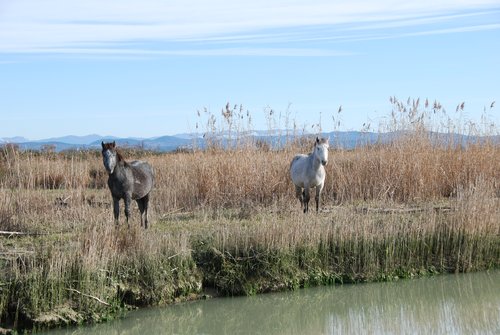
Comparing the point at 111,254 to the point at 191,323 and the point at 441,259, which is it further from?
the point at 441,259

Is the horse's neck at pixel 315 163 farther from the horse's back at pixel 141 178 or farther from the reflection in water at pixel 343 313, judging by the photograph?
the reflection in water at pixel 343 313

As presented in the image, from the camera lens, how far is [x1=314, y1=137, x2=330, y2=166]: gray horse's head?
12.8 meters

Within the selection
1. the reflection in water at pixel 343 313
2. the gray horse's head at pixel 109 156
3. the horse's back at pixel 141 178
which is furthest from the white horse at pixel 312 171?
the gray horse's head at pixel 109 156

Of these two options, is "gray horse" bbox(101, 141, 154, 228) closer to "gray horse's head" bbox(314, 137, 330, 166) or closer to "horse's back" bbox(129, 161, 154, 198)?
"horse's back" bbox(129, 161, 154, 198)

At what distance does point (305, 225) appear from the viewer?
10.2 meters

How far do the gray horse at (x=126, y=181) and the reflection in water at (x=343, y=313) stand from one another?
2443mm

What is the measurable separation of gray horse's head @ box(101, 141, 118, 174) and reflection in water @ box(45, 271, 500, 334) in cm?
287

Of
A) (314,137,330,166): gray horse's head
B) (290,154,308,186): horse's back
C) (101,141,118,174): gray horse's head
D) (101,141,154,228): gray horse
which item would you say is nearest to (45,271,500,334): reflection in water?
(101,141,154,228): gray horse

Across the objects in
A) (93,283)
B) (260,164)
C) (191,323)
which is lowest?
(191,323)

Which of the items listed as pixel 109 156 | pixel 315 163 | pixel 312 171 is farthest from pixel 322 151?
pixel 109 156

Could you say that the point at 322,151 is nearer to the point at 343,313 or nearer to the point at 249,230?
the point at 249,230

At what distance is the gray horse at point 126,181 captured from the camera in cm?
1113

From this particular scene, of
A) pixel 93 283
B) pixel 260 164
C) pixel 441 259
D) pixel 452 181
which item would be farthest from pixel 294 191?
pixel 93 283

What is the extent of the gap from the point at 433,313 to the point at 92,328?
432cm
